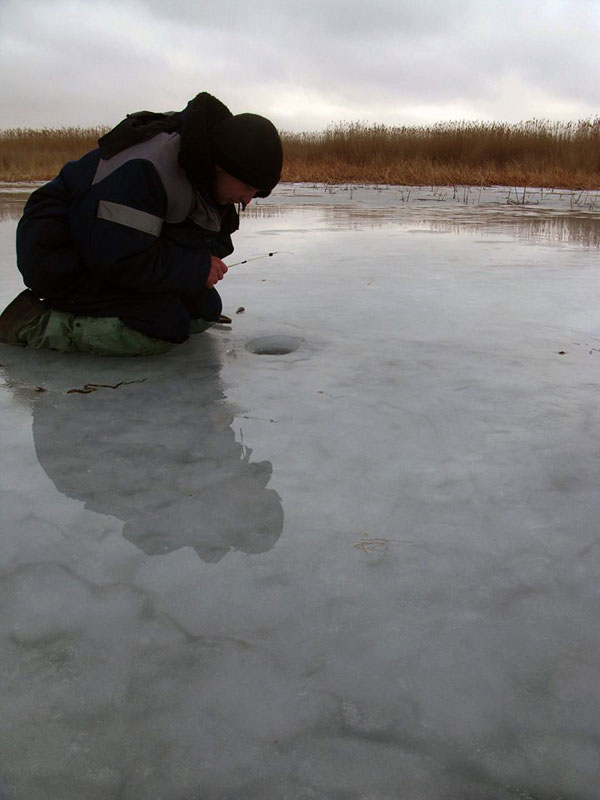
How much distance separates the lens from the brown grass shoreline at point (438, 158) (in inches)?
538

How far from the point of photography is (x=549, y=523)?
146 cm

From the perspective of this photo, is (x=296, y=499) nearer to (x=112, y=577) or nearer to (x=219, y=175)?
(x=112, y=577)

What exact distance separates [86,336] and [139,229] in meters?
0.54

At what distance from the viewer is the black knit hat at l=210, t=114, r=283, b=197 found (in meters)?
2.24

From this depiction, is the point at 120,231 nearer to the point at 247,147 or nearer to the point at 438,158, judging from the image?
the point at 247,147

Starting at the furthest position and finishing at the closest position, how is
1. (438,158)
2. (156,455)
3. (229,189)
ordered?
(438,158)
(229,189)
(156,455)

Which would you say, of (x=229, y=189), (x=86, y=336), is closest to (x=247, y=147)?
(x=229, y=189)

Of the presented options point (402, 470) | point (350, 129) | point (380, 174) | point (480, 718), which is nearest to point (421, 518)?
point (402, 470)

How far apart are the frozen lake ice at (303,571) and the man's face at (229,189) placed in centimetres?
59

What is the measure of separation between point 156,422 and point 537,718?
1.33m

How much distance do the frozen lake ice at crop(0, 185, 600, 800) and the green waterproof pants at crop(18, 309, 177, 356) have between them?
6 cm

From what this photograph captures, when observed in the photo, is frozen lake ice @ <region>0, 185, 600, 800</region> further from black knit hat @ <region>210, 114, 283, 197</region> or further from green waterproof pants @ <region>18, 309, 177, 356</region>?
black knit hat @ <region>210, 114, 283, 197</region>

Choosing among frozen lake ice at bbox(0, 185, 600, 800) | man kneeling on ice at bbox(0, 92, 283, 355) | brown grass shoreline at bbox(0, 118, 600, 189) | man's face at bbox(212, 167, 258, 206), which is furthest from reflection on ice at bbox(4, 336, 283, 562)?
brown grass shoreline at bbox(0, 118, 600, 189)

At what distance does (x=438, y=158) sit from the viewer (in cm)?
1512
